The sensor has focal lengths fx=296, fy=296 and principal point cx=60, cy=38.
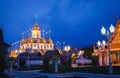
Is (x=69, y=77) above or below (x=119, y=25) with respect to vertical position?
below

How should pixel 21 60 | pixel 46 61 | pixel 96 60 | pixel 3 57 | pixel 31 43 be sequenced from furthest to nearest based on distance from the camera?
1. pixel 31 43
2. pixel 21 60
3. pixel 96 60
4. pixel 46 61
5. pixel 3 57

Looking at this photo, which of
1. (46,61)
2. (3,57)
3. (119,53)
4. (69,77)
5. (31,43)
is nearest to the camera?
(3,57)

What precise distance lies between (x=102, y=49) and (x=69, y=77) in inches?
727

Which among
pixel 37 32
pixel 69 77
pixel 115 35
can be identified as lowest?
pixel 69 77

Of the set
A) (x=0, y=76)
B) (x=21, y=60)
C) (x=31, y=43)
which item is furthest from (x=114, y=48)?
(x=31, y=43)

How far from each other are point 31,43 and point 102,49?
12023 centimetres

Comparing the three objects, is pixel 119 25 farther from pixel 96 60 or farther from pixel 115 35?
pixel 96 60

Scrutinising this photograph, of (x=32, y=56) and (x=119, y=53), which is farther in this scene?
(x=32, y=56)

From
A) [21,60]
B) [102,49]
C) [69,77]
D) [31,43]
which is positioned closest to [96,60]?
[102,49]

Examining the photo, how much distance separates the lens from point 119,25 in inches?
1993

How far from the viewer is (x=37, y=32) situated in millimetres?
176125

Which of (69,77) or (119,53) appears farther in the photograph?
(119,53)

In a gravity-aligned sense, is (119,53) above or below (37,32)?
below

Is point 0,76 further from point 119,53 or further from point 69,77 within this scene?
point 119,53
